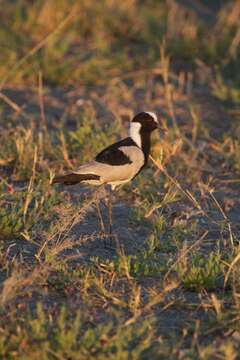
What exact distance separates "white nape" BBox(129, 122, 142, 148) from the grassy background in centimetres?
38

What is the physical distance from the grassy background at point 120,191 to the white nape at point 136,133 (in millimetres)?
381

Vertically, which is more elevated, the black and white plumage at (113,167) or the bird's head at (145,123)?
the bird's head at (145,123)

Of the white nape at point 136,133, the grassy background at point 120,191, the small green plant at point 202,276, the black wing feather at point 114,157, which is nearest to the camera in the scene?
the grassy background at point 120,191

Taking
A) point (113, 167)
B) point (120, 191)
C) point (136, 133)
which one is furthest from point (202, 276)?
point (120, 191)

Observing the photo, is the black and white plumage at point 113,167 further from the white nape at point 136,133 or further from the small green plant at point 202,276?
the small green plant at point 202,276

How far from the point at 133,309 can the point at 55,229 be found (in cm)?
85

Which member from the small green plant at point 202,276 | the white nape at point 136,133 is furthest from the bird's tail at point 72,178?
the small green plant at point 202,276

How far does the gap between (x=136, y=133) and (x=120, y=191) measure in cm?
60

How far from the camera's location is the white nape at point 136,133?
5.15 metres

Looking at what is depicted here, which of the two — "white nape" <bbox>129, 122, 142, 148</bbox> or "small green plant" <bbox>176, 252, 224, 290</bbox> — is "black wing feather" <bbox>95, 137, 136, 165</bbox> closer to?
"white nape" <bbox>129, 122, 142, 148</bbox>

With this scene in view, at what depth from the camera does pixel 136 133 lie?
520 centimetres

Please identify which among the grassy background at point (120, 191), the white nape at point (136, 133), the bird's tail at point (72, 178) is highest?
the white nape at point (136, 133)

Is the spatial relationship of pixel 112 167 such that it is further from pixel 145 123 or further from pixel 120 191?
pixel 120 191

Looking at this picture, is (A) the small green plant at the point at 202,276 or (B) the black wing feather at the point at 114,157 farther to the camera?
(B) the black wing feather at the point at 114,157
